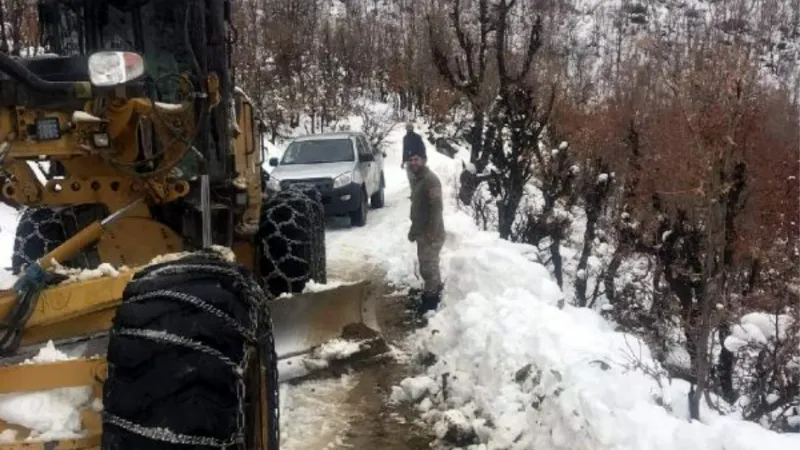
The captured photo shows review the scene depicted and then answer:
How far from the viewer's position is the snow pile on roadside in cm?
253

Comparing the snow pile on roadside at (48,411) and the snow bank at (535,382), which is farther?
the snow bank at (535,382)

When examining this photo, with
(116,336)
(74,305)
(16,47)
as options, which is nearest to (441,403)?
(74,305)

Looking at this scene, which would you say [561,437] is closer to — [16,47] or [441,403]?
[441,403]

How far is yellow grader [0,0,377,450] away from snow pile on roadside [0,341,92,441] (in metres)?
0.02

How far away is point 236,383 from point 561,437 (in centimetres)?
271

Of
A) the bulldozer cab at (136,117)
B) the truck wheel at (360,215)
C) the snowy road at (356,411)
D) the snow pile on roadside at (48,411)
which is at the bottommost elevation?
the truck wheel at (360,215)

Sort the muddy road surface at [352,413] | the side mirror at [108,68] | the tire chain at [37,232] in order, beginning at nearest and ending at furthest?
the side mirror at [108,68] → the muddy road surface at [352,413] → the tire chain at [37,232]

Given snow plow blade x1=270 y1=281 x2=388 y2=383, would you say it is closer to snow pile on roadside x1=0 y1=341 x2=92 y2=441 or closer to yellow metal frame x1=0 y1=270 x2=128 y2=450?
yellow metal frame x1=0 y1=270 x2=128 y2=450

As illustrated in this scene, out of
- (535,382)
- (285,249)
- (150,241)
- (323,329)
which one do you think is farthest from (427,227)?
(150,241)

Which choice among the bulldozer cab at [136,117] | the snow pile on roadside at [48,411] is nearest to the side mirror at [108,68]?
the bulldozer cab at [136,117]

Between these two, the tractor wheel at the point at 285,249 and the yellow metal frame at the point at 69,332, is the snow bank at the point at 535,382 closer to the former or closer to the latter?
the tractor wheel at the point at 285,249

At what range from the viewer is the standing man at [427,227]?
8601 mm

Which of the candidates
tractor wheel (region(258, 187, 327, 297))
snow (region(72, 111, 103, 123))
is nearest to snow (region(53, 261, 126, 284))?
snow (region(72, 111, 103, 123))

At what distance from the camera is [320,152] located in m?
15.4
